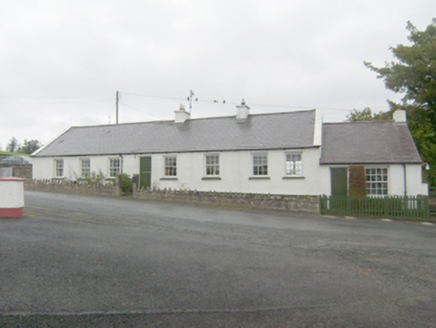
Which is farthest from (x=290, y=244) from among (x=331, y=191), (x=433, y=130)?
(x=433, y=130)

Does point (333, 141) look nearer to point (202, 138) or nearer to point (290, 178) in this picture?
point (290, 178)

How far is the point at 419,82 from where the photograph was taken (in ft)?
80.3

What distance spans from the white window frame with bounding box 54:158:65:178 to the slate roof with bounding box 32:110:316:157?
1.85ft

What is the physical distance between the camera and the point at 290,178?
20.9 m

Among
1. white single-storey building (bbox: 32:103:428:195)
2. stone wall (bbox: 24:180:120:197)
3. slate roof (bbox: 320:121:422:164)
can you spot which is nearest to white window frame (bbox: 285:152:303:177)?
white single-storey building (bbox: 32:103:428:195)

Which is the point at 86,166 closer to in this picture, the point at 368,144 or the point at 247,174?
the point at 247,174

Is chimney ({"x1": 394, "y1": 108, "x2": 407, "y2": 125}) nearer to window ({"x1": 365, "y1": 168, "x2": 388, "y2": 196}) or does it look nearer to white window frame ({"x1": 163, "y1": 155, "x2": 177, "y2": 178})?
window ({"x1": 365, "y1": 168, "x2": 388, "y2": 196})

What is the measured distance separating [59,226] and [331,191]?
15346mm

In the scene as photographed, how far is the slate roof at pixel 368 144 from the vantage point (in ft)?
64.2

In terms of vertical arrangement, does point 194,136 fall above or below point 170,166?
above

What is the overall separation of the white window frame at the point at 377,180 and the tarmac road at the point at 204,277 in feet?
32.1

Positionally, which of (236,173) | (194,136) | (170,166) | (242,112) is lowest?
(236,173)

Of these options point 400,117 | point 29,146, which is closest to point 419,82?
point 400,117

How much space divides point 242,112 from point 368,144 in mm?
9087
